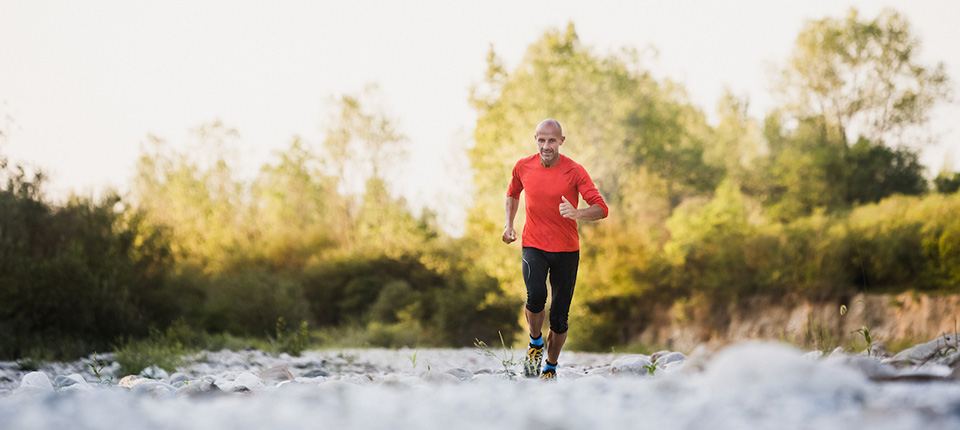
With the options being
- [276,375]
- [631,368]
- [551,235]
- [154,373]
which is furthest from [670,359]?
[154,373]

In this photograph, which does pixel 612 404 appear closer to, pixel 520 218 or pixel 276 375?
pixel 276 375

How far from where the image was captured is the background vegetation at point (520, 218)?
11.7 meters

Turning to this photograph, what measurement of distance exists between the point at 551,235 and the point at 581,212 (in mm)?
382

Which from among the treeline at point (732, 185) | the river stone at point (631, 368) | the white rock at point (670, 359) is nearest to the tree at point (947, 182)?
the treeline at point (732, 185)

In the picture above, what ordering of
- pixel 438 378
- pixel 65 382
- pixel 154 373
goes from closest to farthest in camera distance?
pixel 438 378, pixel 65 382, pixel 154 373

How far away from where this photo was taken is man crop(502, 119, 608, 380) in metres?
4.64

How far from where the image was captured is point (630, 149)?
57.5 feet

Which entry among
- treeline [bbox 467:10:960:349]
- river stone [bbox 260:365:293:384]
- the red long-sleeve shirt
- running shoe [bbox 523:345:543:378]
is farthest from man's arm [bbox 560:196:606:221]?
treeline [bbox 467:10:960:349]

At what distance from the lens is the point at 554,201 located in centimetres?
466

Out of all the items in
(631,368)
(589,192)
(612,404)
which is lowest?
(631,368)

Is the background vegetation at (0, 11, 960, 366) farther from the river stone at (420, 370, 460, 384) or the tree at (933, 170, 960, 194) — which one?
the river stone at (420, 370, 460, 384)

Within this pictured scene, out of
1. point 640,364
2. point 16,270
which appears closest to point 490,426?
point 640,364

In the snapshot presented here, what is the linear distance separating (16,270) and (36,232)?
134 centimetres

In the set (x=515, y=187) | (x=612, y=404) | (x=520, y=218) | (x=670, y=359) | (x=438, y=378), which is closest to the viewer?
(x=612, y=404)
